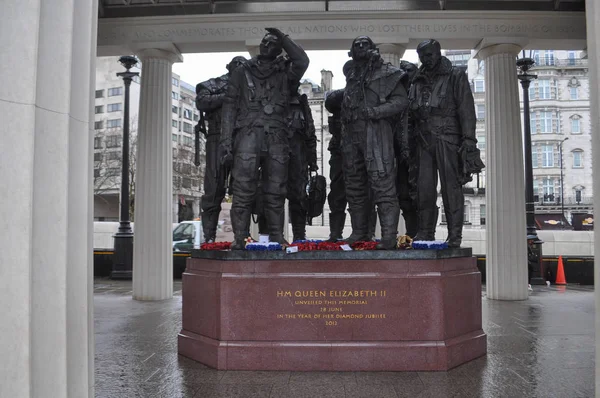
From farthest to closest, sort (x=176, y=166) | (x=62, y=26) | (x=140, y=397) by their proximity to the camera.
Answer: (x=176, y=166), (x=140, y=397), (x=62, y=26)

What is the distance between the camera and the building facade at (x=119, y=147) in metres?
46.6

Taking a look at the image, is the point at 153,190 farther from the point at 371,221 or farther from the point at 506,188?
the point at 506,188

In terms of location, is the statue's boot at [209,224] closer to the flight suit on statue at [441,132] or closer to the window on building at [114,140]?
the flight suit on statue at [441,132]

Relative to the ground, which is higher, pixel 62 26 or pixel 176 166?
pixel 176 166

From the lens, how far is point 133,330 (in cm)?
903

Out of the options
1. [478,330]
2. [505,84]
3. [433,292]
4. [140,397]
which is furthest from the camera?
[505,84]

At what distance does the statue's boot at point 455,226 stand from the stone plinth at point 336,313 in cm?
129

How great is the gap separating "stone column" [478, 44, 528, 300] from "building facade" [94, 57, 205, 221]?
30.1 meters

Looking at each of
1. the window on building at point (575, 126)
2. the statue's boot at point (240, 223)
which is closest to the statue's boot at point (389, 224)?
the statue's boot at point (240, 223)

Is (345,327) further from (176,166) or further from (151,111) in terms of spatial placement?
(176,166)

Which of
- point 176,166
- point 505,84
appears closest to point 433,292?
point 505,84

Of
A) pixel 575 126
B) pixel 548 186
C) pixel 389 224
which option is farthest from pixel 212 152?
pixel 575 126

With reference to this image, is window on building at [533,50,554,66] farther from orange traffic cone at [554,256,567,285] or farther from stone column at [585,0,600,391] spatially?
stone column at [585,0,600,391]

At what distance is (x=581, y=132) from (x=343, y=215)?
211 feet
